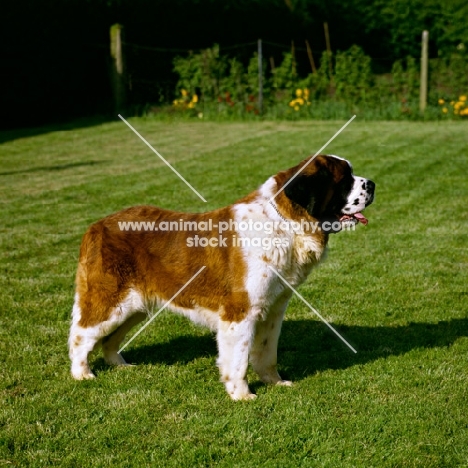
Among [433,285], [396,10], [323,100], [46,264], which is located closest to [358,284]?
[433,285]

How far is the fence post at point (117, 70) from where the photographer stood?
19.4 meters

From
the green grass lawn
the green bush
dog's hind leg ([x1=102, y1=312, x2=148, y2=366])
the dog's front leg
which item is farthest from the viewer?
the green bush

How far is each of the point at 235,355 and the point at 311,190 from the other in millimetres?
1184

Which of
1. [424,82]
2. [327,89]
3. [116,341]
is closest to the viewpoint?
[116,341]

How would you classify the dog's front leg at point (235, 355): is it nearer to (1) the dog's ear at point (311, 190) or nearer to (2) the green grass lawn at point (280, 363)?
(2) the green grass lawn at point (280, 363)

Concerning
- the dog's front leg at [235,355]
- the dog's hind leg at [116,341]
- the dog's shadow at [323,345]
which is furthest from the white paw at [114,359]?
the dog's front leg at [235,355]

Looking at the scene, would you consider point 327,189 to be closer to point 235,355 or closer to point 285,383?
point 235,355

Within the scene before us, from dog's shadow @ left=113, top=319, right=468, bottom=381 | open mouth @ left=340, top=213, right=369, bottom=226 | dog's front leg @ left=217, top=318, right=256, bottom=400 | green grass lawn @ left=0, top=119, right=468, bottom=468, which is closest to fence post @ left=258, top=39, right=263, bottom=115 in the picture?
green grass lawn @ left=0, top=119, right=468, bottom=468

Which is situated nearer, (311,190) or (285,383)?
(311,190)

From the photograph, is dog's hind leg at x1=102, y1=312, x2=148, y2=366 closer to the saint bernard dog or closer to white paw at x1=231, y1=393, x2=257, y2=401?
the saint bernard dog

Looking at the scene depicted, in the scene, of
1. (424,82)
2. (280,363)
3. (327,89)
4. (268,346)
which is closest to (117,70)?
(327,89)

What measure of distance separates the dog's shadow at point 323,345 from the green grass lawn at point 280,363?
17 mm

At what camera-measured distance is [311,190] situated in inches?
179

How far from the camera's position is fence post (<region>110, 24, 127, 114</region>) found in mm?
19438
